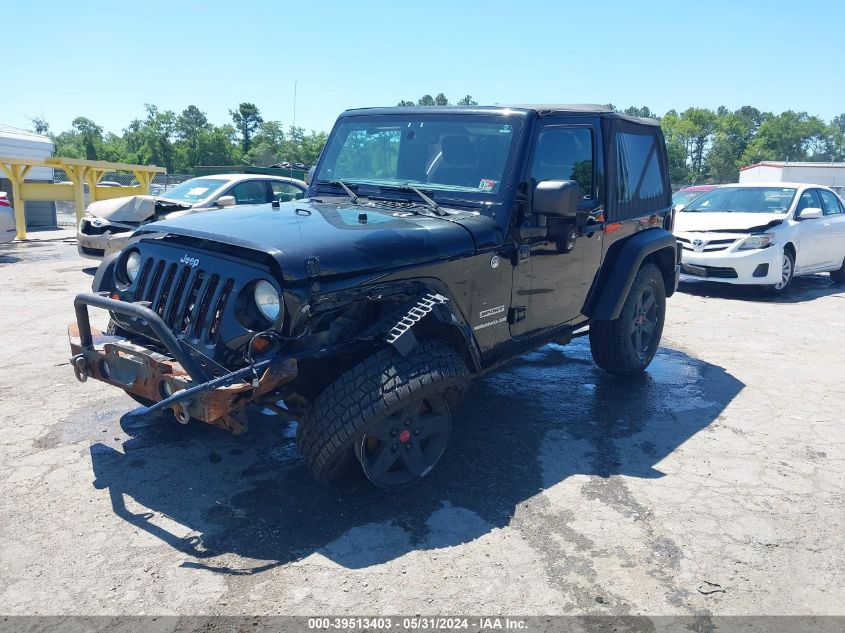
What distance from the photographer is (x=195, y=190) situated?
34.3 ft

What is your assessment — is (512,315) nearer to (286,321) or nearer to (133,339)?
(286,321)

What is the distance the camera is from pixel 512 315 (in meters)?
4.14

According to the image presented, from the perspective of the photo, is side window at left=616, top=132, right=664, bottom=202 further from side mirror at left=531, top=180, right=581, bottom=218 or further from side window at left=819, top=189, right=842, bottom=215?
side window at left=819, top=189, right=842, bottom=215

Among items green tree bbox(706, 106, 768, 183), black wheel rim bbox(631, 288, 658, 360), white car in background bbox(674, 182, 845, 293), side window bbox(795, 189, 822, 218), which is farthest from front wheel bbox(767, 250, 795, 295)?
green tree bbox(706, 106, 768, 183)

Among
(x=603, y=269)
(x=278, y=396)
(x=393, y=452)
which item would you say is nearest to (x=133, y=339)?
(x=278, y=396)

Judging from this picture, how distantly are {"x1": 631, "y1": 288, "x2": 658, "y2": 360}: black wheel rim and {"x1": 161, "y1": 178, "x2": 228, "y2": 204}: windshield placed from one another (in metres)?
7.10

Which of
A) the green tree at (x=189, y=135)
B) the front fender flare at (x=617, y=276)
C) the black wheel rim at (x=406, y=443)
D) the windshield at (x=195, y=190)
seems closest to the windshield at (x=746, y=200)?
the front fender flare at (x=617, y=276)

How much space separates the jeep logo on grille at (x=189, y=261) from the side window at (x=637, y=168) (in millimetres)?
3171

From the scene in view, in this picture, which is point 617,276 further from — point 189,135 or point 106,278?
Result: point 189,135

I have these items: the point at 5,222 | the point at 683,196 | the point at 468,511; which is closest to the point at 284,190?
the point at 5,222

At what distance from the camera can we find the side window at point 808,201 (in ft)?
33.3

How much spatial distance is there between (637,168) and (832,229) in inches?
277

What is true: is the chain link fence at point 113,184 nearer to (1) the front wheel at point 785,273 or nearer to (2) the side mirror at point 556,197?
(1) the front wheel at point 785,273

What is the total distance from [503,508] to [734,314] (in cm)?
630
